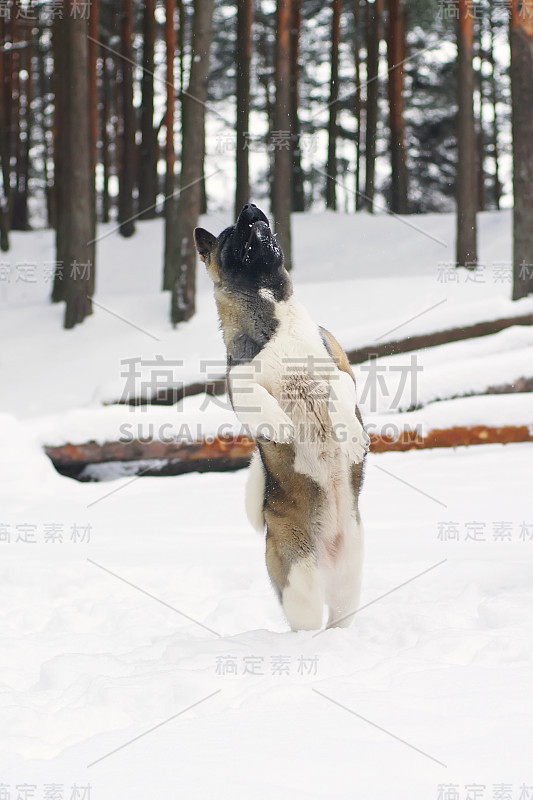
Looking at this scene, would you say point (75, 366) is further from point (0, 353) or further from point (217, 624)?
point (217, 624)

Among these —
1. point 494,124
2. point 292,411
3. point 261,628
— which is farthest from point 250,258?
point 494,124

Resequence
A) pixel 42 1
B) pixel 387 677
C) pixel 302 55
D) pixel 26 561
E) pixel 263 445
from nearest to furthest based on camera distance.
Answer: pixel 387 677
pixel 263 445
pixel 26 561
pixel 42 1
pixel 302 55

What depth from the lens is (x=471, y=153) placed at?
1512 centimetres

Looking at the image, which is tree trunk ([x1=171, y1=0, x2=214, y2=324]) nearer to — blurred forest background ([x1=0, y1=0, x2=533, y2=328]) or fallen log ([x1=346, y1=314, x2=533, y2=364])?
blurred forest background ([x1=0, y1=0, x2=533, y2=328])

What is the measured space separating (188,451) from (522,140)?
718 cm

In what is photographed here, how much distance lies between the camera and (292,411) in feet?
11.9

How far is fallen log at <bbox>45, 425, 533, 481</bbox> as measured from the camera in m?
7.84

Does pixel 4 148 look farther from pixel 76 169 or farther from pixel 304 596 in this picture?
pixel 304 596

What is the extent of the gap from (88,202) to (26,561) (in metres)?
10.2

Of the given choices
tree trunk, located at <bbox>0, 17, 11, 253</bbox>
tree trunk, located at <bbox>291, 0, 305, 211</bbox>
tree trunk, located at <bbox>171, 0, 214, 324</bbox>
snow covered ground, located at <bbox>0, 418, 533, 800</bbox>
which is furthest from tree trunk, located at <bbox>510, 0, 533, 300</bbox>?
tree trunk, located at <bbox>0, 17, 11, 253</bbox>

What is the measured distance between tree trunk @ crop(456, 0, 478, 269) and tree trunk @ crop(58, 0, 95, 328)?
6.63 m

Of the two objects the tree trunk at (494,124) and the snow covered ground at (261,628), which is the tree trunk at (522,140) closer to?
the snow covered ground at (261,628)

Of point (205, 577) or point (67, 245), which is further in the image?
point (67, 245)

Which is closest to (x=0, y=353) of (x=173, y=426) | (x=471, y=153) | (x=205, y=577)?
(x=173, y=426)
